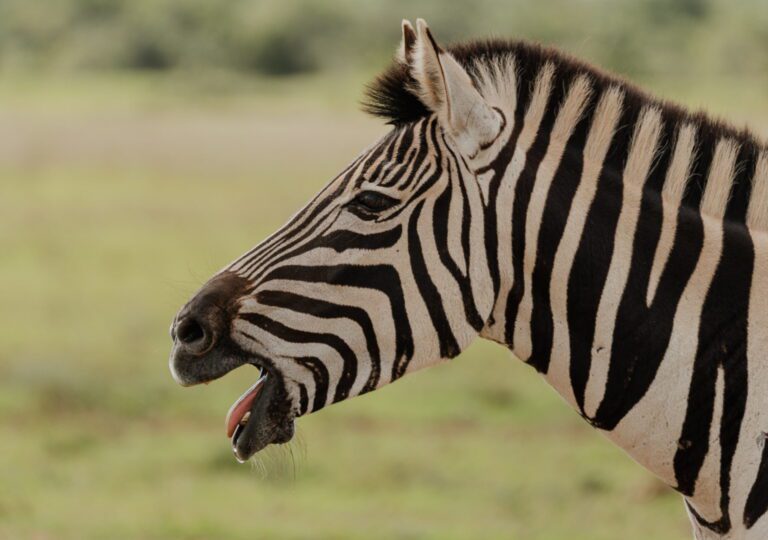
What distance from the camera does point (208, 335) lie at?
341 cm

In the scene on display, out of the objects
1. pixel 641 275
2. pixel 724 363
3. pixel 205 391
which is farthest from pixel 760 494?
pixel 205 391

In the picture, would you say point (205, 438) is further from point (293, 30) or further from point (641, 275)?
point (293, 30)

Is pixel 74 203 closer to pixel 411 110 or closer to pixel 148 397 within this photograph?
pixel 148 397

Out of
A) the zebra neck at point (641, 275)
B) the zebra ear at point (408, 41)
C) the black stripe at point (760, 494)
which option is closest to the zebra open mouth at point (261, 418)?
the zebra neck at point (641, 275)

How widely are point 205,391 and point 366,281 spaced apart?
1038cm

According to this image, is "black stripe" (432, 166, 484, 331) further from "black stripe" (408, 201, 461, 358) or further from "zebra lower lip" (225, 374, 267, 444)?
"zebra lower lip" (225, 374, 267, 444)

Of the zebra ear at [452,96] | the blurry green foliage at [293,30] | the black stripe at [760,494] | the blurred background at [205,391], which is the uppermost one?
the zebra ear at [452,96]

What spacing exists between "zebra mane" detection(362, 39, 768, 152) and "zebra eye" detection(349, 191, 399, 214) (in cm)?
26

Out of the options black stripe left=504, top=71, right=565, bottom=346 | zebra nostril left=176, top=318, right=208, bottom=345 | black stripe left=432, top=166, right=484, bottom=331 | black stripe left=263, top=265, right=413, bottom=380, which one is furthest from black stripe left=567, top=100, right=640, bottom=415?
zebra nostril left=176, top=318, right=208, bottom=345

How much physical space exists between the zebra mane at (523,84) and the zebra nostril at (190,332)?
84cm

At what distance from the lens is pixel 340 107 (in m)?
42.3

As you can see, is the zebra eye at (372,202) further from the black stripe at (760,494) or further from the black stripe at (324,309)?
the black stripe at (760,494)

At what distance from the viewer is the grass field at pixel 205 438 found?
9075mm

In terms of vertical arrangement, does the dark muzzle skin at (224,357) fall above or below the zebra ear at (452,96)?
below
